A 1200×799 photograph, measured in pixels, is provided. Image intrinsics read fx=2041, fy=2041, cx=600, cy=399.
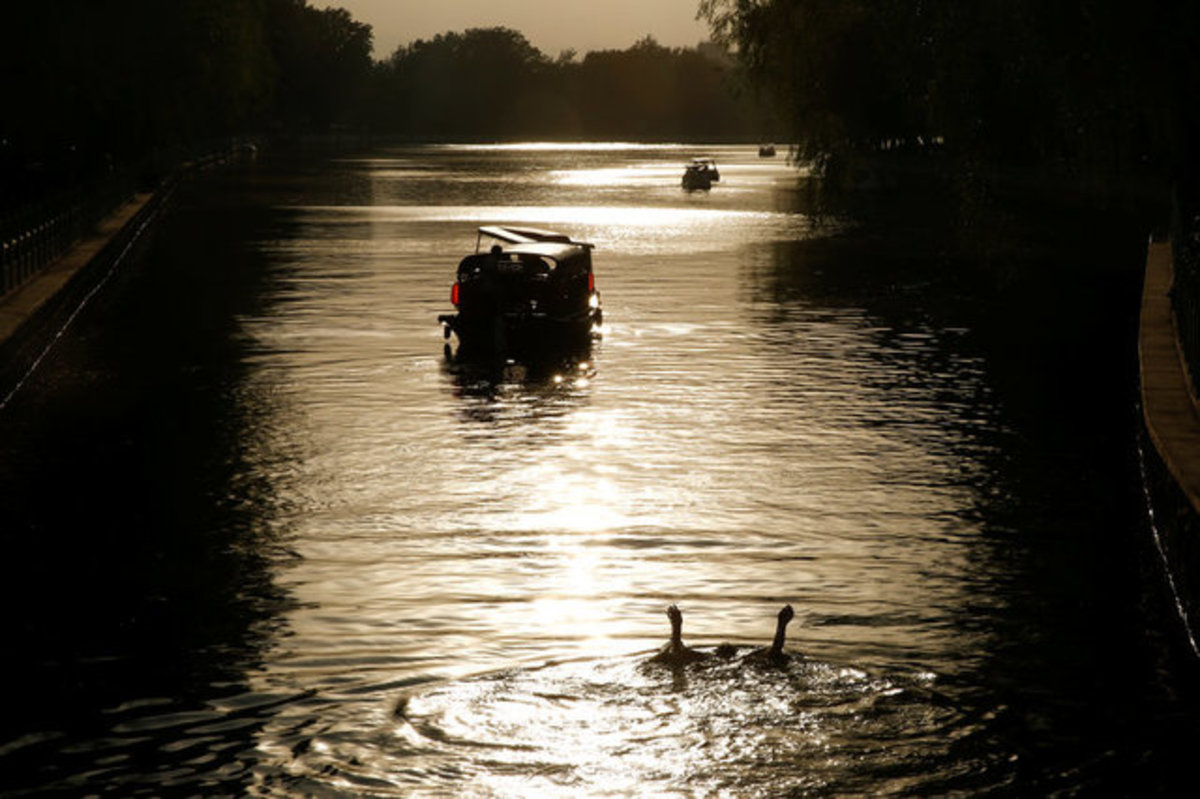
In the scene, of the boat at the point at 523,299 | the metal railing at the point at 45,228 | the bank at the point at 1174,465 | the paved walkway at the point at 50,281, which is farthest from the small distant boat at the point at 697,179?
the bank at the point at 1174,465

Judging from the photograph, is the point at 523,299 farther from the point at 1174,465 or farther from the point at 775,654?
the point at 775,654

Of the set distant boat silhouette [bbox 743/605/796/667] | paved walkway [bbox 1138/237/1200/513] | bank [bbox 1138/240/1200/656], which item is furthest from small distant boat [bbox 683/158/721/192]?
distant boat silhouette [bbox 743/605/796/667]

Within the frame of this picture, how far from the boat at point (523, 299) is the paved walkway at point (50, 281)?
557 centimetres

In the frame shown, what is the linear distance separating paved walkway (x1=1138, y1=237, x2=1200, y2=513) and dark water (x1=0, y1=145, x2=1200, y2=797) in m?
0.63

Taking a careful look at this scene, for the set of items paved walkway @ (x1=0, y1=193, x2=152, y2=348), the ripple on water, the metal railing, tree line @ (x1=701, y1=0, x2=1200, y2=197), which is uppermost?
tree line @ (x1=701, y1=0, x2=1200, y2=197)

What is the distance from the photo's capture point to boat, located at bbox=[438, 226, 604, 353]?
88.9ft

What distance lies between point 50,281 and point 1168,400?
811 inches

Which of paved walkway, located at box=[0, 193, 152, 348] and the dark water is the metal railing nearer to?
paved walkway, located at box=[0, 193, 152, 348]

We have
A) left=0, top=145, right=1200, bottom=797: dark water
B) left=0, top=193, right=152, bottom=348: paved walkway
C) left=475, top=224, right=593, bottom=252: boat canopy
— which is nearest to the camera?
left=0, top=145, right=1200, bottom=797: dark water

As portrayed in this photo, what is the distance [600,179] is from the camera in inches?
4500

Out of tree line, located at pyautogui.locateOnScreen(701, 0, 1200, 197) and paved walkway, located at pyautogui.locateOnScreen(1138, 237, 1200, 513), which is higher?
tree line, located at pyautogui.locateOnScreen(701, 0, 1200, 197)

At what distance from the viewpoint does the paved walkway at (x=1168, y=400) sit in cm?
1389

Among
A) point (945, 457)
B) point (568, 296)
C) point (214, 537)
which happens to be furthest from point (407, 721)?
point (568, 296)

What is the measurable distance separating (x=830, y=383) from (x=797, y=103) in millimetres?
10620
